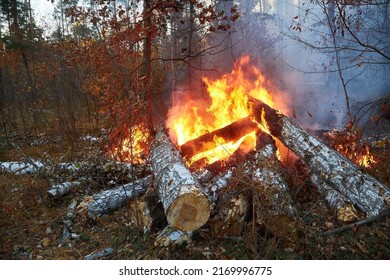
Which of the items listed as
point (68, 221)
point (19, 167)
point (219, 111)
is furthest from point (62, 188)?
point (219, 111)

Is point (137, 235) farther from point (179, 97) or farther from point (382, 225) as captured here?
point (179, 97)

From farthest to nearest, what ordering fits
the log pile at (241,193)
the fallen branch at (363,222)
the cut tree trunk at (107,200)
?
the cut tree trunk at (107,200) < the fallen branch at (363,222) < the log pile at (241,193)

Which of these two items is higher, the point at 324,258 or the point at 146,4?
the point at 146,4

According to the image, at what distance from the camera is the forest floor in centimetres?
303

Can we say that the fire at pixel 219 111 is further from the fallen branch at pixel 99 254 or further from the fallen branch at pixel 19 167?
the fallen branch at pixel 99 254

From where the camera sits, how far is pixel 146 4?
18.0ft

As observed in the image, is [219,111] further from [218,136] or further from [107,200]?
[107,200]

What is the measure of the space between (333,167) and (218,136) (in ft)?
7.18

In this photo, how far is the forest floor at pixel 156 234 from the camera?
3.03 metres

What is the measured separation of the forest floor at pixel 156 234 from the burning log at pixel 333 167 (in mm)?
288

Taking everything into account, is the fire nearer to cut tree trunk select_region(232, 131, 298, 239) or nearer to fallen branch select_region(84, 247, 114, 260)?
cut tree trunk select_region(232, 131, 298, 239)

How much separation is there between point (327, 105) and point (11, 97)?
1157cm

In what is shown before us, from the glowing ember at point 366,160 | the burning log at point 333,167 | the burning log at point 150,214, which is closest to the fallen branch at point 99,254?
the burning log at point 150,214
